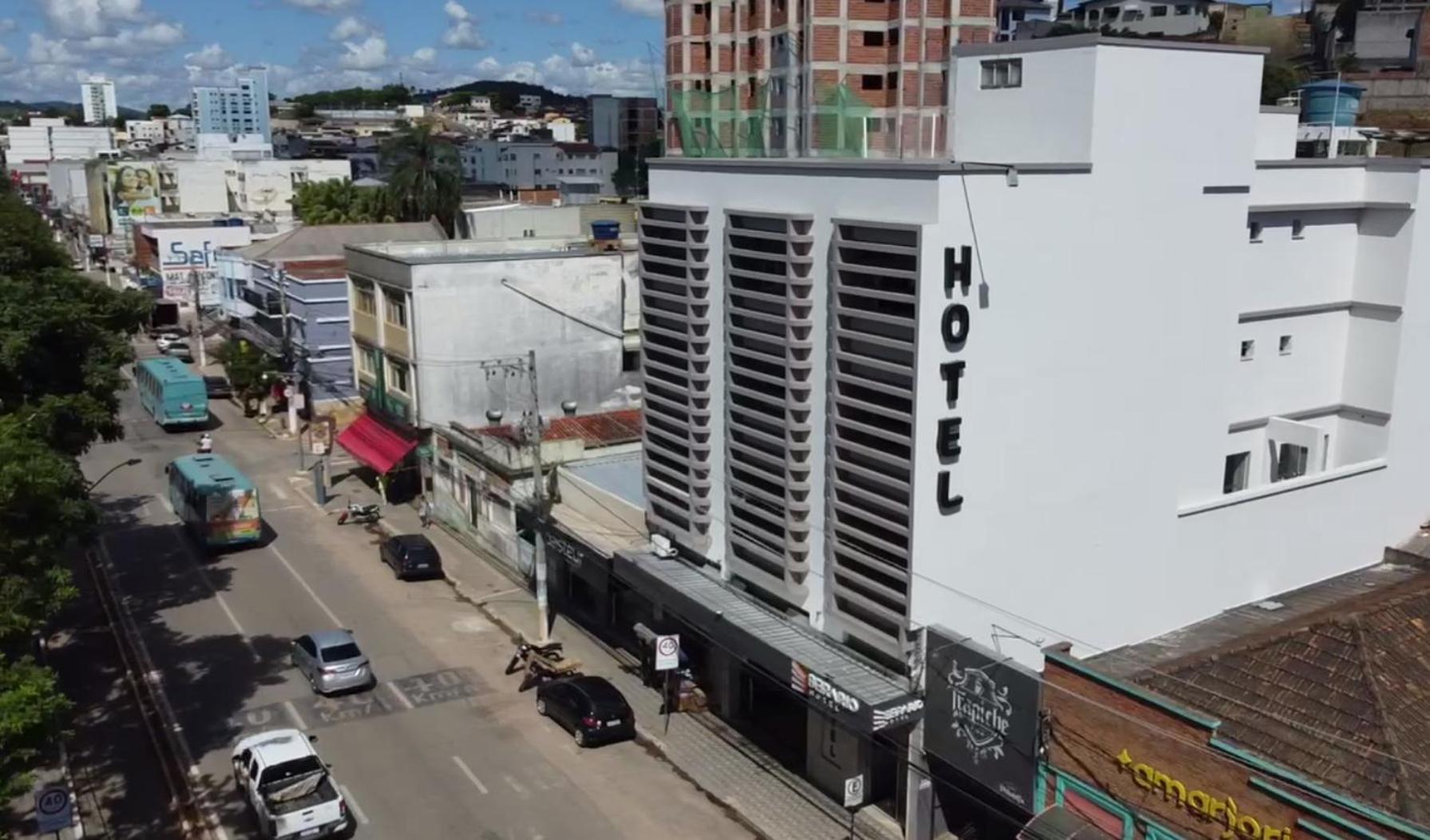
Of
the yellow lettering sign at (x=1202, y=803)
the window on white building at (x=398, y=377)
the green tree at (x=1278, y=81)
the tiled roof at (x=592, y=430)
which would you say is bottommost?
the yellow lettering sign at (x=1202, y=803)

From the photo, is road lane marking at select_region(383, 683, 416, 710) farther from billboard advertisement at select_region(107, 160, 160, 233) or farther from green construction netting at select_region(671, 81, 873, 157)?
billboard advertisement at select_region(107, 160, 160, 233)

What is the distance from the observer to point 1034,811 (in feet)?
66.2

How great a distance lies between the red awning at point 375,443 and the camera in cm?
4375

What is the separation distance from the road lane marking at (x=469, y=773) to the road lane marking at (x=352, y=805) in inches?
89.6

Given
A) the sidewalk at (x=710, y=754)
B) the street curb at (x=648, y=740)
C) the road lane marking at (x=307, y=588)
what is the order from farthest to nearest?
the road lane marking at (x=307, y=588)
the street curb at (x=648, y=740)
the sidewalk at (x=710, y=754)

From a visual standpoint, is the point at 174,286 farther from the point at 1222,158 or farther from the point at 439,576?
the point at 1222,158

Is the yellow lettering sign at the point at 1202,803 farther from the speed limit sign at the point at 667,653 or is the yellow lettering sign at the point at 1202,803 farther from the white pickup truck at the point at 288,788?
the white pickup truck at the point at 288,788

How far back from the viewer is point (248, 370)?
5959 centimetres

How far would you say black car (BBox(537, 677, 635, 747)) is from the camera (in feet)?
88.5

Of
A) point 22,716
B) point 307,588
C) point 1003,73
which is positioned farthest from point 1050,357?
point 307,588

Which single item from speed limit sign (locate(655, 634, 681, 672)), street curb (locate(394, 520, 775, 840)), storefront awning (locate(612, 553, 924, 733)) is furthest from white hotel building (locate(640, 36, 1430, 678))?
street curb (locate(394, 520, 775, 840))

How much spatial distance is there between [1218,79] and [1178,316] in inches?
173

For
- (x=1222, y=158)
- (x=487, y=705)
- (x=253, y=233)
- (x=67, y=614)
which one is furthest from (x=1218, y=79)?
(x=253, y=233)

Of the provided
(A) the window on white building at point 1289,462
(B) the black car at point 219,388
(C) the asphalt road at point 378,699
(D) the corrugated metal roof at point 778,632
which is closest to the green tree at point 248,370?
(B) the black car at point 219,388
